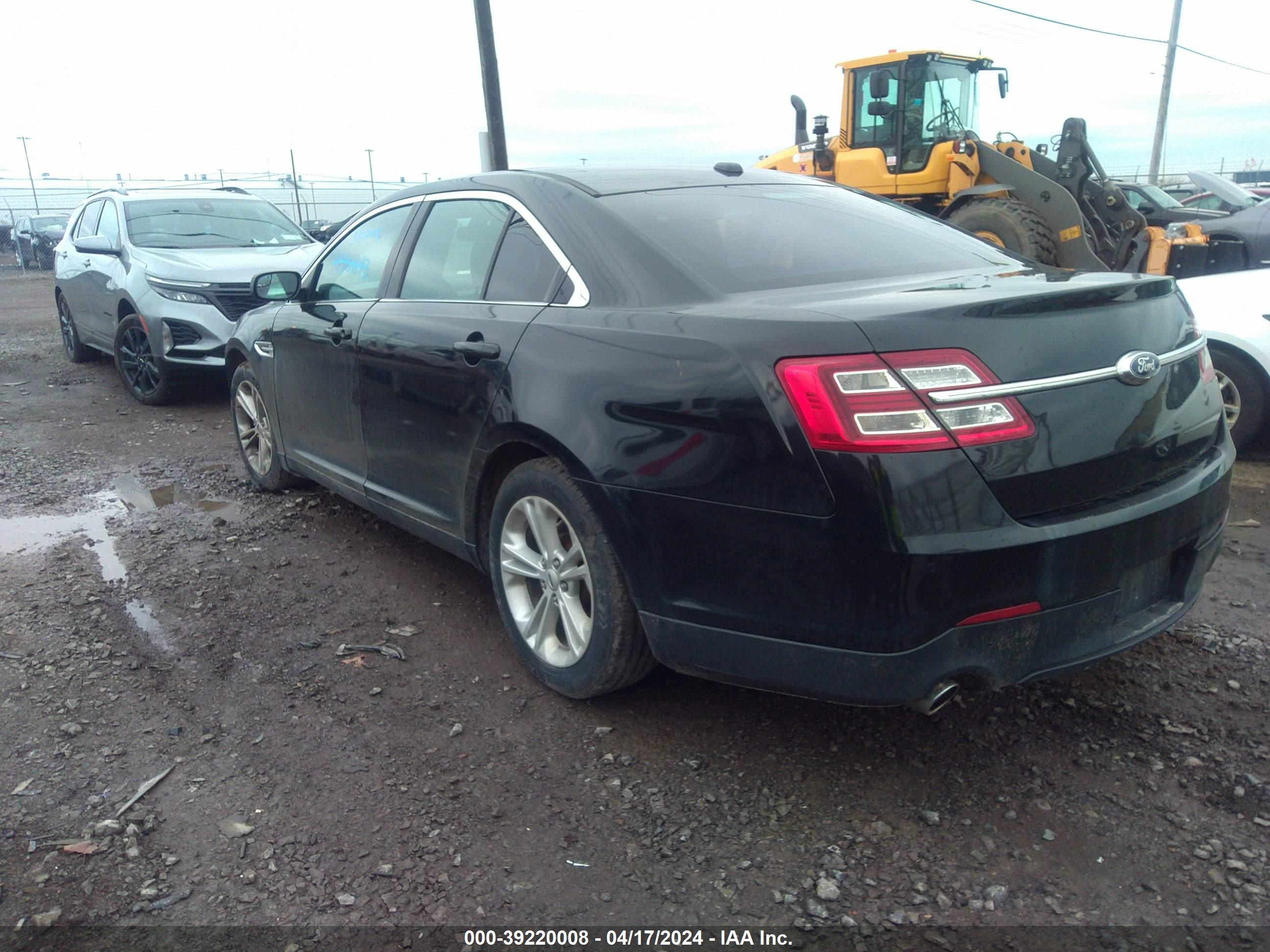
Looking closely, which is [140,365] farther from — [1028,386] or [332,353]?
[1028,386]

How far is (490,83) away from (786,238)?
10644 mm

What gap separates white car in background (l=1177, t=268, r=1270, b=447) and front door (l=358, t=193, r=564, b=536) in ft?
13.2

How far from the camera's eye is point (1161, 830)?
8.14 feet

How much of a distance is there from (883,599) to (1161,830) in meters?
0.94

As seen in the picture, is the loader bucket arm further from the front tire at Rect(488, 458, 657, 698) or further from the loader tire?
the front tire at Rect(488, 458, 657, 698)

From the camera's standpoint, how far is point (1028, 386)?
2365 mm

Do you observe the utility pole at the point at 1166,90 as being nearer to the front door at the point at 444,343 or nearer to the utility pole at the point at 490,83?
the utility pole at the point at 490,83

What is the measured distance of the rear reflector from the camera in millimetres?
2346

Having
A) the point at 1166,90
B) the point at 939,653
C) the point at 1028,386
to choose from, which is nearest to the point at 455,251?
the point at 1028,386

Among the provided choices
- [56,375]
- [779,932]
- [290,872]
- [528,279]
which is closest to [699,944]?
[779,932]

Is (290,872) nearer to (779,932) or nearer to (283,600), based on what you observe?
(779,932)

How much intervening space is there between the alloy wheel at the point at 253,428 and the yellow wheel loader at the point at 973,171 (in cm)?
630

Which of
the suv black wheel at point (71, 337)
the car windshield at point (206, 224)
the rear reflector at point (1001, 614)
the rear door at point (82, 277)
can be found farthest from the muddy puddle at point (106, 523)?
the suv black wheel at point (71, 337)

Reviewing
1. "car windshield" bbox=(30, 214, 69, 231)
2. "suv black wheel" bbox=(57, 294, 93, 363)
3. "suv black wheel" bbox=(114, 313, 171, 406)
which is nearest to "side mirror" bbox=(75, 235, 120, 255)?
"suv black wheel" bbox=(114, 313, 171, 406)
